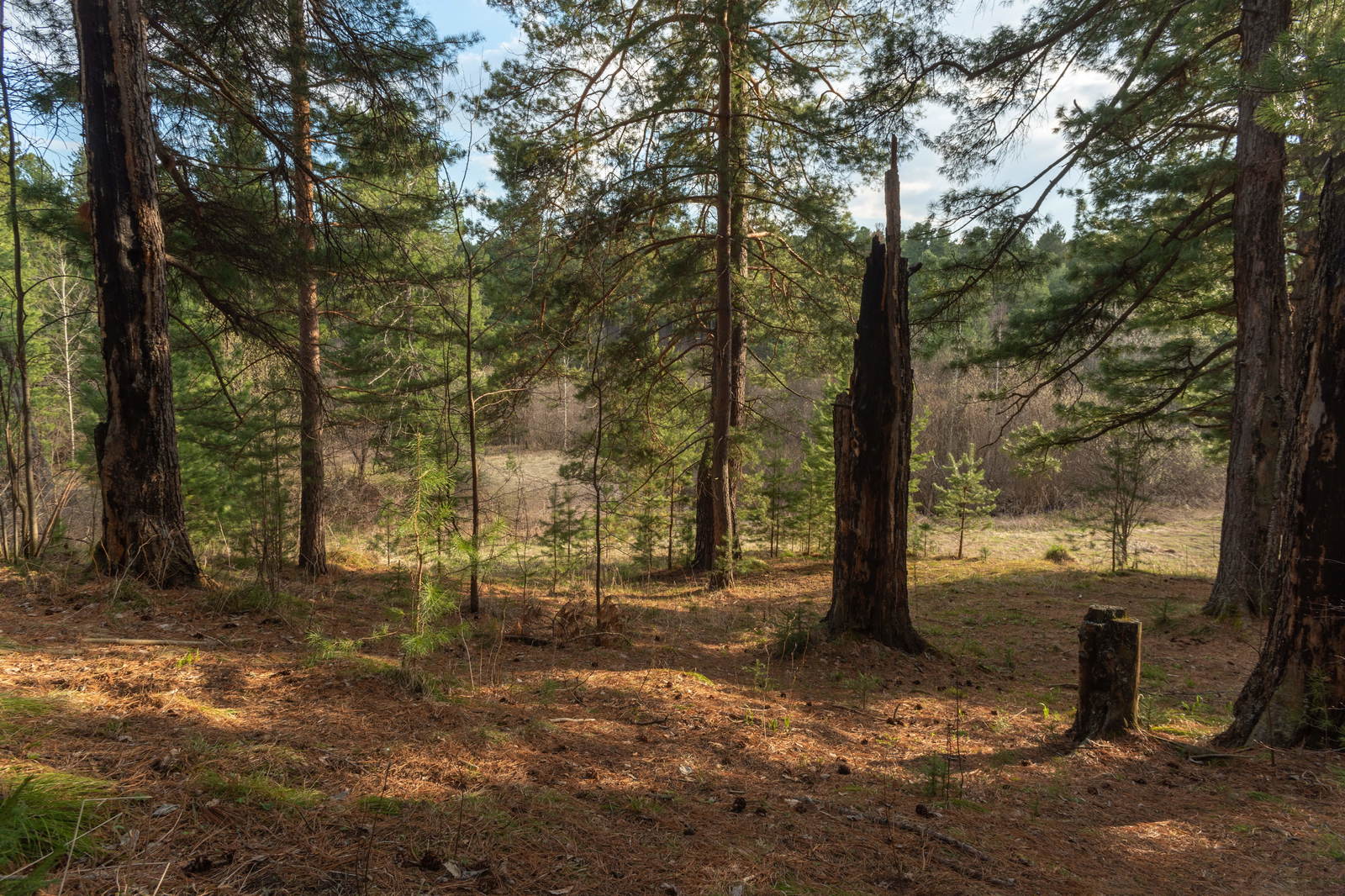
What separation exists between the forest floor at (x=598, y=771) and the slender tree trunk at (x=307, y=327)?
3.45 metres

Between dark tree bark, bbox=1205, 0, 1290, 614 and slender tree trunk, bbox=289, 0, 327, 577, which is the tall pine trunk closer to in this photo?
slender tree trunk, bbox=289, 0, 327, 577

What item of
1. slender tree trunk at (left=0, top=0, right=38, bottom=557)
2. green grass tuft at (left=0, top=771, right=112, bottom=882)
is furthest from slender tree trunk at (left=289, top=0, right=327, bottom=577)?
green grass tuft at (left=0, top=771, right=112, bottom=882)

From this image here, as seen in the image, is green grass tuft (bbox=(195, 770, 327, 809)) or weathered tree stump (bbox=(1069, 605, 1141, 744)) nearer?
green grass tuft (bbox=(195, 770, 327, 809))

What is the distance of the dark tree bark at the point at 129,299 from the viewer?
17.2 ft

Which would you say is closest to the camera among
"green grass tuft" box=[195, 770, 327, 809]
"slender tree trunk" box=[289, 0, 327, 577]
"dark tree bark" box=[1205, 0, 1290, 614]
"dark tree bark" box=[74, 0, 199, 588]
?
"green grass tuft" box=[195, 770, 327, 809]

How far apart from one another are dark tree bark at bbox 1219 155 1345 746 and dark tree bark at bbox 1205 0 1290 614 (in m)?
4.55

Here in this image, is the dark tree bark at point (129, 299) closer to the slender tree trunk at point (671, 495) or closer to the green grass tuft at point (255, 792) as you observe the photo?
the green grass tuft at point (255, 792)

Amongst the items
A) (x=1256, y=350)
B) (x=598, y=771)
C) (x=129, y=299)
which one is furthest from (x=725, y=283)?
(x=598, y=771)

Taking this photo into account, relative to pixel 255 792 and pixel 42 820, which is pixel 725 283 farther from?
pixel 42 820

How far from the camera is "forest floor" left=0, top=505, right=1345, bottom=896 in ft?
7.28

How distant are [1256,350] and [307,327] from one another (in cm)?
1211

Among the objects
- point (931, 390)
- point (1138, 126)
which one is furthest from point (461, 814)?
point (931, 390)

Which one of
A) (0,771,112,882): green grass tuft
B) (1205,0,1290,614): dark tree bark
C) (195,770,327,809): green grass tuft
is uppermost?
(1205,0,1290,614): dark tree bark

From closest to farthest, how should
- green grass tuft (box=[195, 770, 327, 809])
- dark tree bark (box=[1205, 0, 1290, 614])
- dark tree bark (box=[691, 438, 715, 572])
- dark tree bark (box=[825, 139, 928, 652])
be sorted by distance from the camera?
green grass tuft (box=[195, 770, 327, 809]) < dark tree bark (box=[825, 139, 928, 652]) < dark tree bark (box=[1205, 0, 1290, 614]) < dark tree bark (box=[691, 438, 715, 572])
